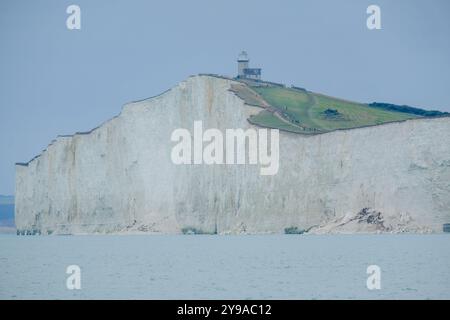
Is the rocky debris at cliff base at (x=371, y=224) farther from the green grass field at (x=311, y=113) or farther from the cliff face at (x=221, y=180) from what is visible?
the green grass field at (x=311, y=113)

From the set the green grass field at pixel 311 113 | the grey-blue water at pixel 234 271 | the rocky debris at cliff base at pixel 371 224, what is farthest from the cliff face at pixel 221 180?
the grey-blue water at pixel 234 271

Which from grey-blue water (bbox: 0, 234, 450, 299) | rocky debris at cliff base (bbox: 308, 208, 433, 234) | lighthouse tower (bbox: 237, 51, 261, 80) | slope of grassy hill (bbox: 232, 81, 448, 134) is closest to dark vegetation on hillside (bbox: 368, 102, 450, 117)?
slope of grassy hill (bbox: 232, 81, 448, 134)

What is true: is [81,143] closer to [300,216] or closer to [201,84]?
[201,84]

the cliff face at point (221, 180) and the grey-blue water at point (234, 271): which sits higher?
the cliff face at point (221, 180)

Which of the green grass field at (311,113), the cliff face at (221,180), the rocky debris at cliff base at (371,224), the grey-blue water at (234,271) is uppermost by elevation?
the green grass field at (311,113)

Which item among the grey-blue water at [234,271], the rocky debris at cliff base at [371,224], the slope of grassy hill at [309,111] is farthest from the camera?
the slope of grassy hill at [309,111]

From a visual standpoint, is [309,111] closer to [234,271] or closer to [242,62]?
[242,62]
